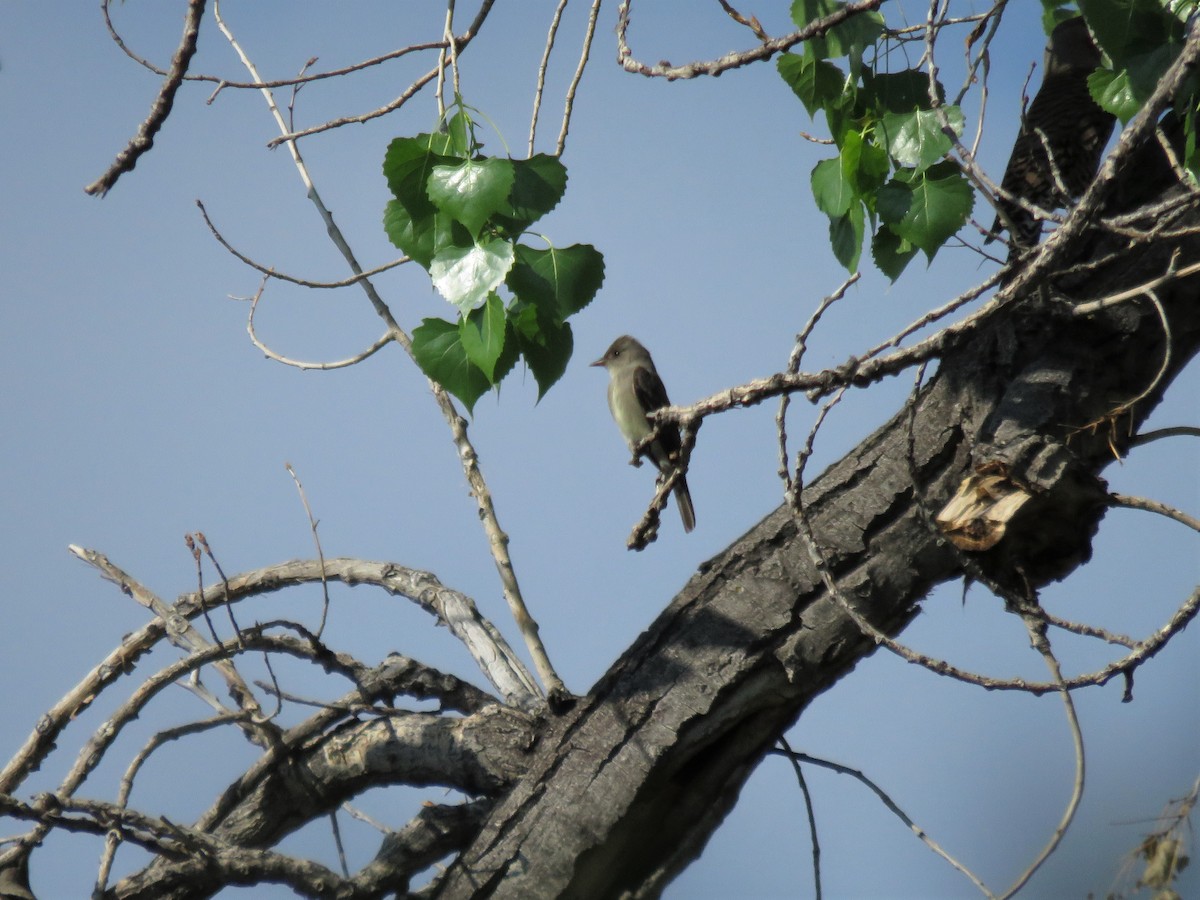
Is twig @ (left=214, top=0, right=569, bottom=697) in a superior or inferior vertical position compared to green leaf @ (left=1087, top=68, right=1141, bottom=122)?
superior

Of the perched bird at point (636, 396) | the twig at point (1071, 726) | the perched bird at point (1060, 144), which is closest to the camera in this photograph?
the twig at point (1071, 726)

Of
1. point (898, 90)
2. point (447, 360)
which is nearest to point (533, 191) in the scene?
point (447, 360)

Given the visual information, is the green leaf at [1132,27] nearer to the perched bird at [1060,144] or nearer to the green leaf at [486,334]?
the perched bird at [1060,144]

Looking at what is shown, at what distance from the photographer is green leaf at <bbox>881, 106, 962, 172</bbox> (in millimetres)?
2656

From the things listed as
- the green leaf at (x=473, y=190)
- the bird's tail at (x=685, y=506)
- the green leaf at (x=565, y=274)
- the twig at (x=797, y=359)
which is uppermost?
the bird's tail at (x=685, y=506)

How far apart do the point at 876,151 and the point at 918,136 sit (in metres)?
0.12

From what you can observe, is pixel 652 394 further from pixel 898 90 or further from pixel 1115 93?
pixel 1115 93

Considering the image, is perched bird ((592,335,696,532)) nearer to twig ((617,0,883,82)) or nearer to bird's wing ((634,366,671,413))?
bird's wing ((634,366,671,413))

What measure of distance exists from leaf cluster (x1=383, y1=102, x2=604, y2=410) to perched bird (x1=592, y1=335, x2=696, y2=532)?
4956 millimetres

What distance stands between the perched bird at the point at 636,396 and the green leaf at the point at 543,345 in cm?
489

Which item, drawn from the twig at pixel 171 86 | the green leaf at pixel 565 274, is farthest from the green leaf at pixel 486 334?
the twig at pixel 171 86

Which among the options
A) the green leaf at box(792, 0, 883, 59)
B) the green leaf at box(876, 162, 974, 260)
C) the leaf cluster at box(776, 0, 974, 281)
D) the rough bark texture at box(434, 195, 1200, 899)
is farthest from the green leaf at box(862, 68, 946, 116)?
the rough bark texture at box(434, 195, 1200, 899)

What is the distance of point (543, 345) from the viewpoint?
2758 millimetres

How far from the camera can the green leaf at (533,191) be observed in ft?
8.68
